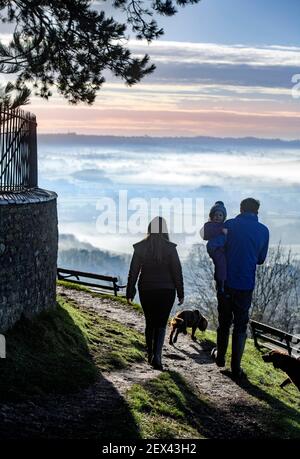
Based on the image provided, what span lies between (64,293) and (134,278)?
842 cm

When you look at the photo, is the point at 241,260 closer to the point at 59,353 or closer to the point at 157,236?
the point at 157,236

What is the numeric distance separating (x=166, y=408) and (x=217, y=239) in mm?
2569

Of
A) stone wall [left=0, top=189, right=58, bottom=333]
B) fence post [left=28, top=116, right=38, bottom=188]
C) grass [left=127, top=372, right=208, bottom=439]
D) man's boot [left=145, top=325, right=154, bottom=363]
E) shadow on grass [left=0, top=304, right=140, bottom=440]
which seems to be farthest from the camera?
fence post [left=28, top=116, right=38, bottom=188]

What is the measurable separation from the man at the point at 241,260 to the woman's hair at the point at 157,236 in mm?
881

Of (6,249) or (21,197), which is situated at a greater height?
(21,197)

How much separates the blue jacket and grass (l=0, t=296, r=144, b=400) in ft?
7.05

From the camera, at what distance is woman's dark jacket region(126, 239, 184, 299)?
973 cm

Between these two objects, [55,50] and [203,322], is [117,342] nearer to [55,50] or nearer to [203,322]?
[203,322]

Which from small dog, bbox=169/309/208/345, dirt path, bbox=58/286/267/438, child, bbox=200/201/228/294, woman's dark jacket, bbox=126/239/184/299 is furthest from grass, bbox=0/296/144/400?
child, bbox=200/201/228/294

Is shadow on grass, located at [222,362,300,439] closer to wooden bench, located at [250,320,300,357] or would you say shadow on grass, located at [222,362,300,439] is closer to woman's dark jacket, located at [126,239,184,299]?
woman's dark jacket, located at [126,239,184,299]

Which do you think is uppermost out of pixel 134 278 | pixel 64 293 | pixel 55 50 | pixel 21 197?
pixel 55 50

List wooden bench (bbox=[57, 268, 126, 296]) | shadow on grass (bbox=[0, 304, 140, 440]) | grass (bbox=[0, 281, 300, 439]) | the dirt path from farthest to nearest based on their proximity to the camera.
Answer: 1. wooden bench (bbox=[57, 268, 126, 296])
2. the dirt path
3. grass (bbox=[0, 281, 300, 439])
4. shadow on grass (bbox=[0, 304, 140, 440])
